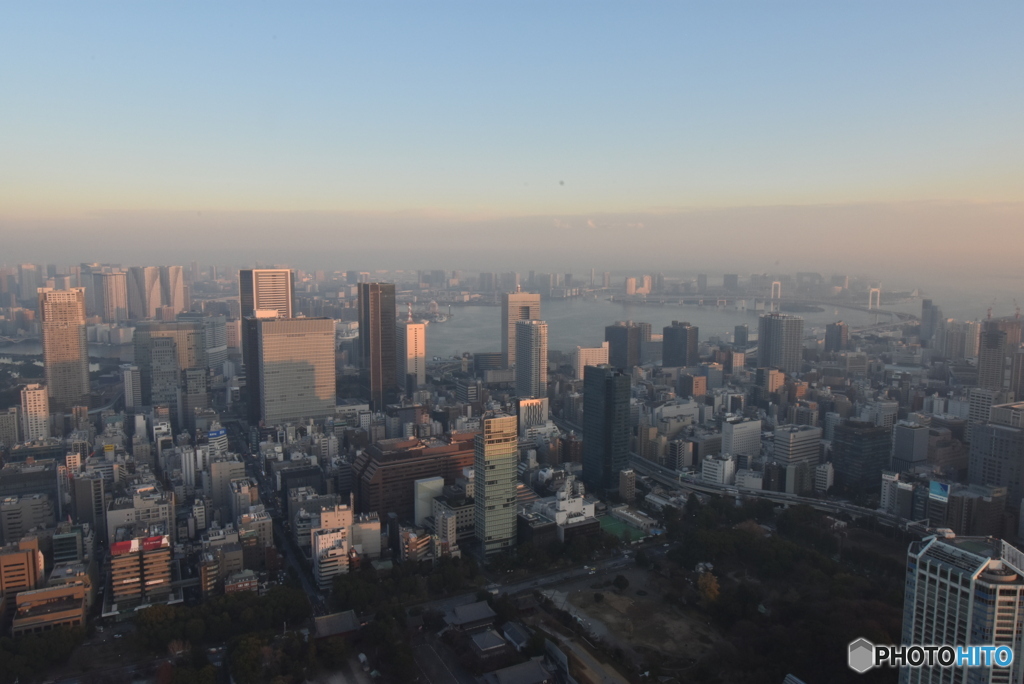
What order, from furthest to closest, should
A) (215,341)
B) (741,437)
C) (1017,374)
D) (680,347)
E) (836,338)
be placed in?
(836,338), (215,341), (680,347), (1017,374), (741,437)

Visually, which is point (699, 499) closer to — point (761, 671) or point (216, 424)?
point (761, 671)

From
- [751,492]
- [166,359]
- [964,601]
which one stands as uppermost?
[964,601]

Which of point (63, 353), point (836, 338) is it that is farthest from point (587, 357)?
point (63, 353)

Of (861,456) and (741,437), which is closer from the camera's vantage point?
(861,456)

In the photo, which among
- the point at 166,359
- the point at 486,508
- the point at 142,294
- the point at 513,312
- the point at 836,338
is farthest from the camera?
the point at 142,294

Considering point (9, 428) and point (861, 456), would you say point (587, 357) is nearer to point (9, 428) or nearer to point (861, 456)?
point (861, 456)

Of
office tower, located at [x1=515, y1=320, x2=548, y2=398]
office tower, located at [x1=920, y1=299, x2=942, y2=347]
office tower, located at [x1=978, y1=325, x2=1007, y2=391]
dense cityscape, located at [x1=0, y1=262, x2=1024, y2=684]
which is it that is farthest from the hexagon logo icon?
office tower, located at [x1=920, y1=299, x2=942, y2=347]
